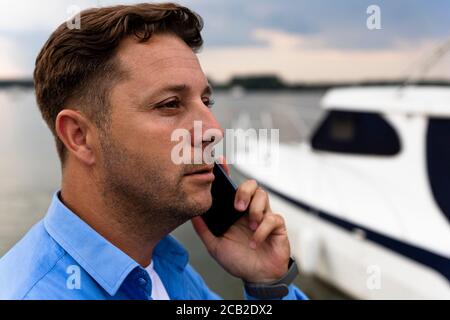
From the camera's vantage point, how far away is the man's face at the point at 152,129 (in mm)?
1296

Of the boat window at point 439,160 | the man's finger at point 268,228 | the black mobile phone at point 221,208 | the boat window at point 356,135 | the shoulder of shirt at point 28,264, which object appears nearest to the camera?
the shoulder of shirt at point 28,264

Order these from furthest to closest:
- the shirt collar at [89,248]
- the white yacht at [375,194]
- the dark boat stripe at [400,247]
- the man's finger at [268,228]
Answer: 1. the white yacht at [375,194]
2. the dark boat stripe at [400,247]
3. the man's finger at [268,228]
4. the shirt collar at [89,248]

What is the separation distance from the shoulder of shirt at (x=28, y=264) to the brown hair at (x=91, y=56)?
10.9 inches

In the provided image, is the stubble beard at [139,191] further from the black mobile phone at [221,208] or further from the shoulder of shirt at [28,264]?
the black mobile phone at [221,208]

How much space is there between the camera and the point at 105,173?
1.34 m

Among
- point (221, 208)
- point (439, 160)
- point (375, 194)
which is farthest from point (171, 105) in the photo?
point (375, 194)

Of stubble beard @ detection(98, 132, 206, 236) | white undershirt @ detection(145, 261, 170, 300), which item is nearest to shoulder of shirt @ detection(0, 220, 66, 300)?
stubble beard @ detection(98, 132, 206, 236)

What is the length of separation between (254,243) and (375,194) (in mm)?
3598

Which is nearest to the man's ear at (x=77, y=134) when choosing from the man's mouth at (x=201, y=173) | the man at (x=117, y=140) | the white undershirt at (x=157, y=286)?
the man at (x=117, y=140)

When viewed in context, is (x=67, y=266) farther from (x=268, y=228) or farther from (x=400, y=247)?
(x=400, y=247)

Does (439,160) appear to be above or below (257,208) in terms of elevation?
below

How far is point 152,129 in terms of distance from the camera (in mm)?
1295

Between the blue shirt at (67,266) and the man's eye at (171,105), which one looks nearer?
the blue shirt at (67,266)
